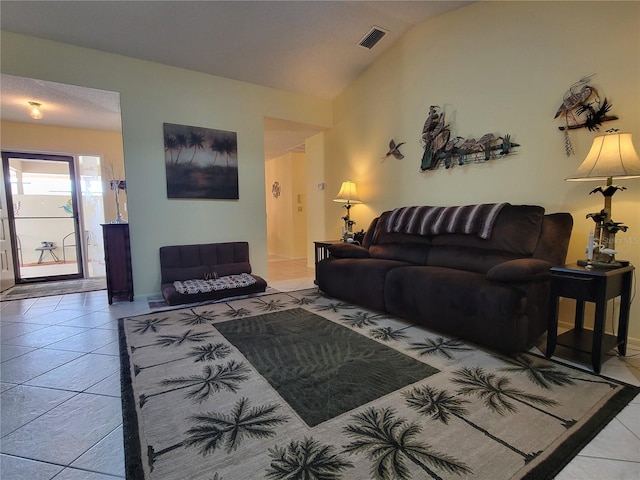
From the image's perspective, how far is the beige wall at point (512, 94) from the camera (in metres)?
2.24

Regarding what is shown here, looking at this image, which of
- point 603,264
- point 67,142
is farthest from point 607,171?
point 67,142

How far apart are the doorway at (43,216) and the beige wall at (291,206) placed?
12.8 feet

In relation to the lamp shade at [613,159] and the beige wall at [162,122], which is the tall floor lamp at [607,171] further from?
the beige wall at [162,122]

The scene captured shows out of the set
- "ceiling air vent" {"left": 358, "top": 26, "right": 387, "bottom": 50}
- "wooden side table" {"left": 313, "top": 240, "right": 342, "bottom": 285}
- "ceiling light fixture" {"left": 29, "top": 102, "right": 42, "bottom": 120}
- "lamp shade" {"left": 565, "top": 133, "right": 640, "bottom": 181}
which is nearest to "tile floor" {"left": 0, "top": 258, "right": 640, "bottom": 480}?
"lamp shade" {"left": 565, "top": 133, "right": 640, "bottom": 181}

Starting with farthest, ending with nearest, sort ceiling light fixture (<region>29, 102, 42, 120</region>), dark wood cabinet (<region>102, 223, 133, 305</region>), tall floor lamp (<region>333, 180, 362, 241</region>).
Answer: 1. tall floor lamp (<region>333, 180, 362, 241</region>)
2. ceiling light fixture (<region>29, 102, 42, 120</region>)
3. dark wood cabinet (<region>102, 223, 133, 305</region>)

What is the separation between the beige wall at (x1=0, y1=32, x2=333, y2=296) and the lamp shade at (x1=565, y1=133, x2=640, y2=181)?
3591 millimetres

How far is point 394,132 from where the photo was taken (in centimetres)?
399

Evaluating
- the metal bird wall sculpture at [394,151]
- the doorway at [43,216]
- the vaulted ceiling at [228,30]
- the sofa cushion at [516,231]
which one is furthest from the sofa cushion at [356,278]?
the doorway at [43,216]

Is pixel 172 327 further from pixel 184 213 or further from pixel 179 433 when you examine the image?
pixel 184 213

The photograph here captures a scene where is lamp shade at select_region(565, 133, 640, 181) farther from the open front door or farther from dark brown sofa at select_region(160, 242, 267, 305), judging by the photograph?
the open front door

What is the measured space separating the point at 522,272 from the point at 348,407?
4.48ft

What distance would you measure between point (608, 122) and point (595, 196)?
1.78 ft

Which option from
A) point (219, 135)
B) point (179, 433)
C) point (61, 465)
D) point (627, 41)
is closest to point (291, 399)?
point (179, 433)

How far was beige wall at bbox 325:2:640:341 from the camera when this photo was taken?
224 centimetres
